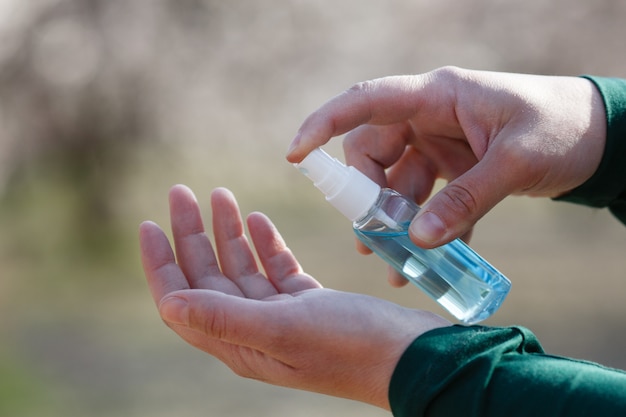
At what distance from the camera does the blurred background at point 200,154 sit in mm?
2740

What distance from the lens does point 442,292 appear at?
96 centimetres

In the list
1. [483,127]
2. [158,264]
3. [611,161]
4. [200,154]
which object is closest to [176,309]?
[158,264]

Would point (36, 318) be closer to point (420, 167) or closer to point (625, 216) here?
point (420, 167)

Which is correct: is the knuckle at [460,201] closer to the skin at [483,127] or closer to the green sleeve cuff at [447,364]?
the skin at [483,127]

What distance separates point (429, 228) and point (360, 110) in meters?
0.20

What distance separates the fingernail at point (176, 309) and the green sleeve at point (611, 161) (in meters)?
0.64

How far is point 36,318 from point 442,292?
7.39 feet

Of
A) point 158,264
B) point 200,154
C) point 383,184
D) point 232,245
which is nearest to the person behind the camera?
point 158,264

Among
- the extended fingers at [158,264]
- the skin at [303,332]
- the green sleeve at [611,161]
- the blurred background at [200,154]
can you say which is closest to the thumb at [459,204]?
the skin at [303,332]

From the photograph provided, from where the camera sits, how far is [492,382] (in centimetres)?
75

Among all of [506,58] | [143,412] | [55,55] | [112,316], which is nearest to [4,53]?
[55,55]

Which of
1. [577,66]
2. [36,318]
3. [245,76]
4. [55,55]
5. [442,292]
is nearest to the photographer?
[442,292]

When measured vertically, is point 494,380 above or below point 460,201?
below

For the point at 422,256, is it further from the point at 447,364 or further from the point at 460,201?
the point at 447,364
